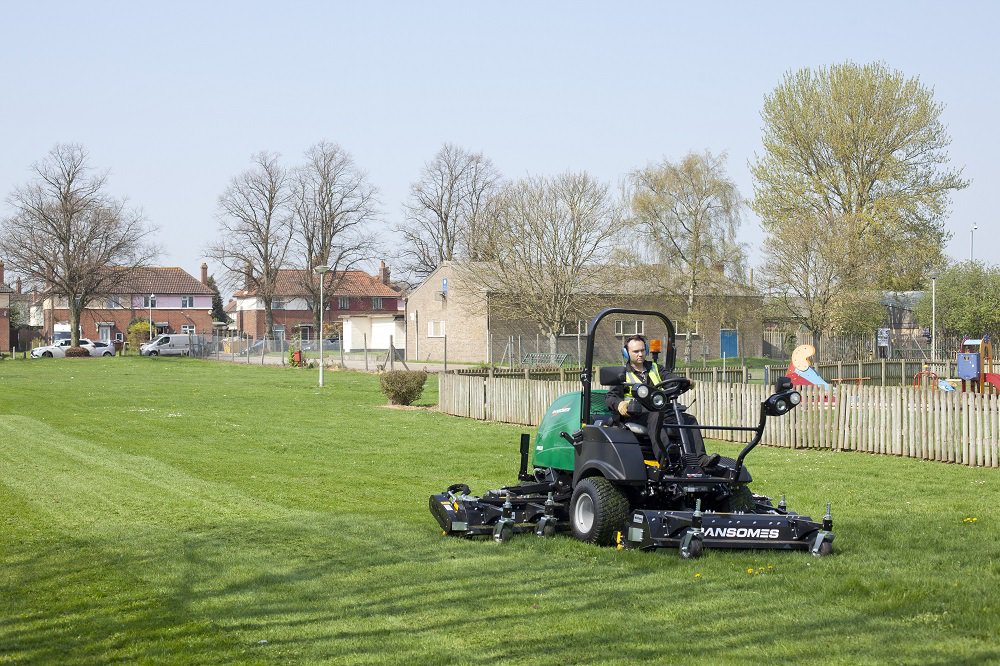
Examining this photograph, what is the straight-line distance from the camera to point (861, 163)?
176ft

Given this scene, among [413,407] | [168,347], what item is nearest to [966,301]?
[413,407]

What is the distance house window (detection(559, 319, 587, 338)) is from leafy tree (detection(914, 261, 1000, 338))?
57.8 ft

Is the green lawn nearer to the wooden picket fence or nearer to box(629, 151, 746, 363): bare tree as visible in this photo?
the wooden picket fence

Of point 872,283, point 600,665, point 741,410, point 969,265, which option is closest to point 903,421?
point 741,410

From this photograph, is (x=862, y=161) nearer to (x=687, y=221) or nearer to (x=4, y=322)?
(x=687, y=221)

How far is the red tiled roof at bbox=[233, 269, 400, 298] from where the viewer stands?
106750mm

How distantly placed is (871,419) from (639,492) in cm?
986

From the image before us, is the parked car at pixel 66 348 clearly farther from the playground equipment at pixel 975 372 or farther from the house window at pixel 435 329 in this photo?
the playground equipment at pixel 975 372

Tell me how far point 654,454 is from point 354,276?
109374mm

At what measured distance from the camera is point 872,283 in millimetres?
49875

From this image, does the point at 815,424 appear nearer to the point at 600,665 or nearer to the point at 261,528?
the point at 261,528

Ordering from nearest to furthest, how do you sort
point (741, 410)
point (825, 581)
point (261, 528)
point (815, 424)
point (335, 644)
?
point (335, 644) → point (825, 581) → point (261, 528) → point (815, 424) → point (741, 410)

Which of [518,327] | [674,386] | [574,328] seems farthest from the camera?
[518,327]

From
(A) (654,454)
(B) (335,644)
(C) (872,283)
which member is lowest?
(B) (335,644)
